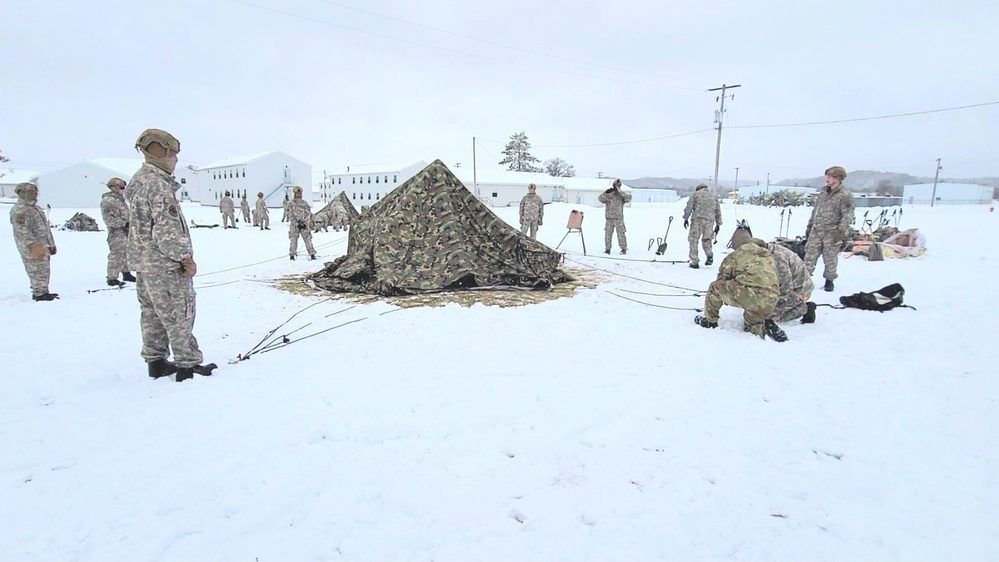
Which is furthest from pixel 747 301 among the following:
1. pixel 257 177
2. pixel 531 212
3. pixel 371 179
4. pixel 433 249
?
pixel 371 179

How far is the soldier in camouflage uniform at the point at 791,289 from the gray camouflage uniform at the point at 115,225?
974 cm

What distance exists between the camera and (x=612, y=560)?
2051 mm

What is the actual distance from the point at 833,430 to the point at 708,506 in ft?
4.54

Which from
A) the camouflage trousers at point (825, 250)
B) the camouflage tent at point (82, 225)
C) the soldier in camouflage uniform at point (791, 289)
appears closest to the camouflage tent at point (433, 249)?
the soldier in camouflage uniform at point (791, 289)

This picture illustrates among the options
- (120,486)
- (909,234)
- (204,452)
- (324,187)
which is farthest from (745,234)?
(324,187)

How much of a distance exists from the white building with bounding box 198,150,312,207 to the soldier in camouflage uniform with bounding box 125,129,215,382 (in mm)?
41791

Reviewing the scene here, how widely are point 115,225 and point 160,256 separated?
563 cm

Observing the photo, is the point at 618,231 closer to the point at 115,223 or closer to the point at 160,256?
the point at 160,256

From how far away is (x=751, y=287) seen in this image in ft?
16.3

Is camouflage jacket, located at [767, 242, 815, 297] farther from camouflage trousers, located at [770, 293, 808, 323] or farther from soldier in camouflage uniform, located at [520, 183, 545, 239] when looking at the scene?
soldier in camouflage uniform, located at [520, 183, 545, 239]

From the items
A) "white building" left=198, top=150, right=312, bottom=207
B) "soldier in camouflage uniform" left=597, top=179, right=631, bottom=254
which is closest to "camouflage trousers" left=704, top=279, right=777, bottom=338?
"soldier in camouflage uniform" left=597, top=179, right=631, bottom=254

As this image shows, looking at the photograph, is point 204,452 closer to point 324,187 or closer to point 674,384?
point 674,384

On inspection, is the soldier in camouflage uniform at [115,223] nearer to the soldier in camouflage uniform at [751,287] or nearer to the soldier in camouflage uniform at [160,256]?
the soldier in camouflage uniform at [160,256]

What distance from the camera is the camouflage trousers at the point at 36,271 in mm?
6680
